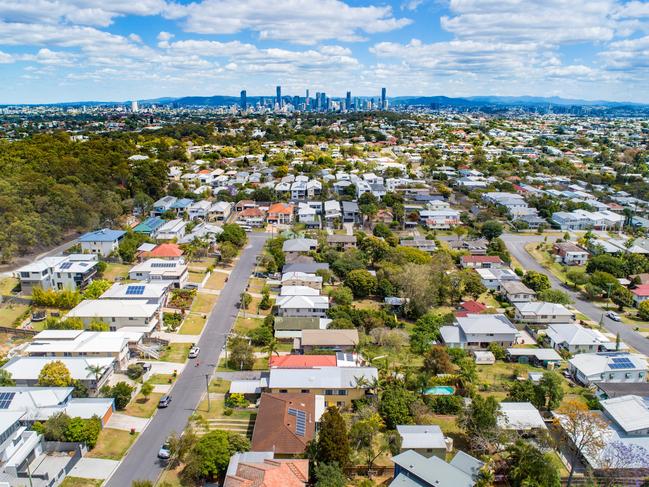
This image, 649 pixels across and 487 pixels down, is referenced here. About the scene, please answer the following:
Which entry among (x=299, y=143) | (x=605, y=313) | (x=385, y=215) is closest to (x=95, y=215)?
(x=385, y=215)

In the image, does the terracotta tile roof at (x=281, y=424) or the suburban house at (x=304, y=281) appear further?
the suburban house at (x=304, y=281)

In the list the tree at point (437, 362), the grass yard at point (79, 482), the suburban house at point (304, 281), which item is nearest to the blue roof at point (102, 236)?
the suburban house at point (304, 281)

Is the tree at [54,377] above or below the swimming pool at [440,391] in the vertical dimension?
above

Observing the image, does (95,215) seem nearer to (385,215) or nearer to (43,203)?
(43,203)

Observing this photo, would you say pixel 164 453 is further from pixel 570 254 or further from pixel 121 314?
pixel 570 254

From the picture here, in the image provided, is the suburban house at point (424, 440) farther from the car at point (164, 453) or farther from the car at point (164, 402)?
the car at point (164, 402)
